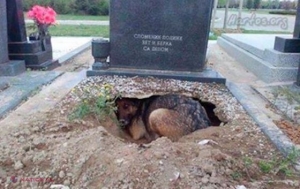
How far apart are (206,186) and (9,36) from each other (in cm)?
479

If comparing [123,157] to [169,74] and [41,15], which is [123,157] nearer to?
[169,74]

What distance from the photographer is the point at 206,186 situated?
6.48 feet

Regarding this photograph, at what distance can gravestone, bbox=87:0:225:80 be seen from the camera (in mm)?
4609

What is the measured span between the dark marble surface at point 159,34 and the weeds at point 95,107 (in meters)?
1.24

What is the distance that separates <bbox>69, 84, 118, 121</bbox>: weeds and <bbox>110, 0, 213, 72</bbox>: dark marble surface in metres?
1.24

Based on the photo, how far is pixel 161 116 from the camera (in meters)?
3.23

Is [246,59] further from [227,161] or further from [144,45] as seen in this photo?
[227,161]

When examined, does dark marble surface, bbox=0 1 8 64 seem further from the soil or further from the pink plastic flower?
the soil

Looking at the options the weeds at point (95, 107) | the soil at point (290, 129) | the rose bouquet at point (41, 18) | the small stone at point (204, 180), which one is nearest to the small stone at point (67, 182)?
the small stone at point (204, 180)

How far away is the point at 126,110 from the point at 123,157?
158 cm

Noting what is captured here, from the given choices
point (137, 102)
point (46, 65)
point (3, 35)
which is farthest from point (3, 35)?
point (137, 102)

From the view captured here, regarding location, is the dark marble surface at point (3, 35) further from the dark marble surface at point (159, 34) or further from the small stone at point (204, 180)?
the small stone at point (204, 180)

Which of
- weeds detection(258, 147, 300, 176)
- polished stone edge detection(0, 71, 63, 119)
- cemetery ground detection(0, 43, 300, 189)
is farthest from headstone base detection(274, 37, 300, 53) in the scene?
polished stone edge detection(0, 71, 63, 119)

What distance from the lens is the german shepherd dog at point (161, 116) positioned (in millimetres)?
3203
